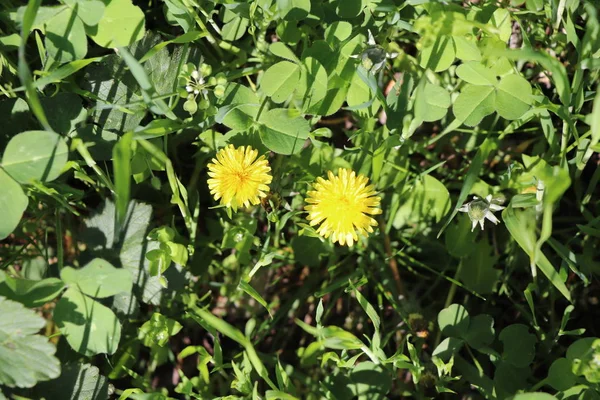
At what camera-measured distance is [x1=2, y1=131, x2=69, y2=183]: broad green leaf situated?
1.68 m

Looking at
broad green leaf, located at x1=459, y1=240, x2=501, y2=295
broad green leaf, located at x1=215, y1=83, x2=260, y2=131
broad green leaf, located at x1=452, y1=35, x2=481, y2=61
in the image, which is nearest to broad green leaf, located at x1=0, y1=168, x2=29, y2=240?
broad green leaf, located at x1=215, y1=83, x2=260, y2=131

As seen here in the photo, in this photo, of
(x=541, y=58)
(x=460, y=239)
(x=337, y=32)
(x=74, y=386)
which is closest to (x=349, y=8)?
(x=337, y=32)

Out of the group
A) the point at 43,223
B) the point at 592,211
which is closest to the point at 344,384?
the point at 592,211

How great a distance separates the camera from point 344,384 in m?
2.05

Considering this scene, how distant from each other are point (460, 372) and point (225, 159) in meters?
1.11

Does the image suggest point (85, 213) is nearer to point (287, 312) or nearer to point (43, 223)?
point (43, 223)

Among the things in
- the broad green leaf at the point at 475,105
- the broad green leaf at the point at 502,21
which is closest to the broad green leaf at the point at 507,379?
the broad green leaf at the point at 475,105

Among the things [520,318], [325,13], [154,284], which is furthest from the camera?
[520,318]

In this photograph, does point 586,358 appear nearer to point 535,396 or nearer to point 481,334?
point 535,396

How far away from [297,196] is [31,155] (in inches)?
34.6

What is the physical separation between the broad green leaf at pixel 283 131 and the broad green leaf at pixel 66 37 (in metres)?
0.59

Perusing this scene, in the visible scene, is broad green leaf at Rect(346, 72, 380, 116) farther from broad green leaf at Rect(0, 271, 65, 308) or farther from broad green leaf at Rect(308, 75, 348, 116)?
broad green leaf at Rect(0, 271, 65, 308)

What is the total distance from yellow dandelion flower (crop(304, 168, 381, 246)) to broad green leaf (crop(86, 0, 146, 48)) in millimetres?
719

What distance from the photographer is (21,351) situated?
5.58 ft
